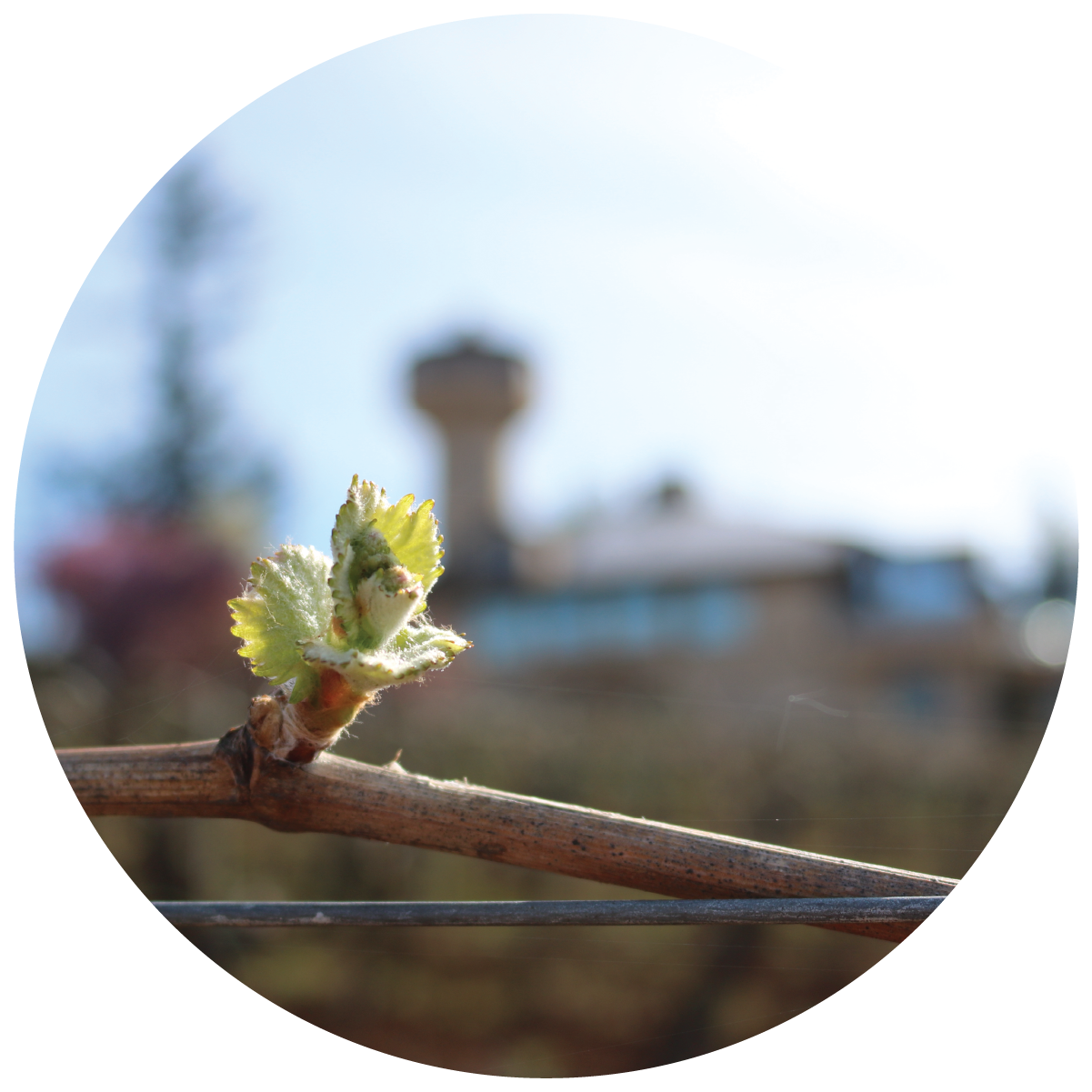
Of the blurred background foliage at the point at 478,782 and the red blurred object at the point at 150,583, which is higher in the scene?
the red blurred object at the point at 150,583

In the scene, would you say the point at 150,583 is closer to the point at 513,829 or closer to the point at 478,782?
the point at 478,782

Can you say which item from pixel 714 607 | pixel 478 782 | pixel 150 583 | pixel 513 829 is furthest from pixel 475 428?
pixel 513 829

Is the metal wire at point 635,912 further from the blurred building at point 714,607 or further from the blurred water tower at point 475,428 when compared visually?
the blurred building at point 714,607

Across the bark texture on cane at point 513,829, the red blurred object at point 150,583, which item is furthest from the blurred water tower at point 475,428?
the bark texture on cane at point 513,829

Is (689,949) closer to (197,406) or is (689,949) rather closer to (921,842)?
(921,842)

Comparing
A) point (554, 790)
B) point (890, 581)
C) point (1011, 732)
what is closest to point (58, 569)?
point (554, 790)
